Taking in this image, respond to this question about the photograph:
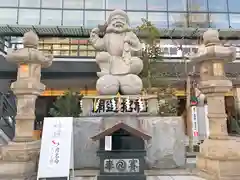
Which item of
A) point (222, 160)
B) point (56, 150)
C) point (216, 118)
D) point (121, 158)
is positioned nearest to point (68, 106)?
point (56, 150)

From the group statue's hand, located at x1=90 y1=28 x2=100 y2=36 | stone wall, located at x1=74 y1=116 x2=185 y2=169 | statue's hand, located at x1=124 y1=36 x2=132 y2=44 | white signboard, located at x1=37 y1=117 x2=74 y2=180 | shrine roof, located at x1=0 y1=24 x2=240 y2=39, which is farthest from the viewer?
shrine roof, located at x1=0 y1=24 x2=240 y2=39

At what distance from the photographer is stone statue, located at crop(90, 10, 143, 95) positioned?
219 inches

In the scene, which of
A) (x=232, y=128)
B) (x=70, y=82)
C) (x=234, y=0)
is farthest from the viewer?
(x=70, y=82)

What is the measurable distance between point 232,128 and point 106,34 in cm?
1003

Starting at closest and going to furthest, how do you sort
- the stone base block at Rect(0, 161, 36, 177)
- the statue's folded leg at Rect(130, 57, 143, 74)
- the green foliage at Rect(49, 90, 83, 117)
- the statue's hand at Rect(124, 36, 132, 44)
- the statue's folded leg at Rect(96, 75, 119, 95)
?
the stone base block at Rect(0, 161, 36, 177), the statue's folded leg at Rect(96, 75, 119, 95), the statue's folded leg at Rect(130, 57, 143, 74), the statue's hand at Rect(124, 36, 132, 44), the green foliage at Rect(49, 90, 83, 117)

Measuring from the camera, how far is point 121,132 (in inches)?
153

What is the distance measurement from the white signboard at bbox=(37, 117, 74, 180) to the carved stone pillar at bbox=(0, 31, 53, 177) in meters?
0.74

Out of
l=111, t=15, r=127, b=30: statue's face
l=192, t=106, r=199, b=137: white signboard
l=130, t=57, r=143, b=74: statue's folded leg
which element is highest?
l=111, t=15, r=127, b=30: statue's face

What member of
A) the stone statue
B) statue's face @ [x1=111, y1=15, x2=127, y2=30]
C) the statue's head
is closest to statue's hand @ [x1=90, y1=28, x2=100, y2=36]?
the stone statue

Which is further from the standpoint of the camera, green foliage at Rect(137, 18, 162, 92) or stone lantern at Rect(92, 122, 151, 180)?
green foliage at Rect(137, 18, 162, 92)

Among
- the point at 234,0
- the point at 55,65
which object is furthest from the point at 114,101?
the point at 234,0

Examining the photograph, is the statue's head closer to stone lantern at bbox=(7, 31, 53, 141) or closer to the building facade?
stone lantern at bbox=(7, 31, 53, 141)

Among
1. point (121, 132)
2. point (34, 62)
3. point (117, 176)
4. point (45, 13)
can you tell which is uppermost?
point (45, 13)

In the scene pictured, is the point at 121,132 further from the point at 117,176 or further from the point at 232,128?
the point at 232,128
